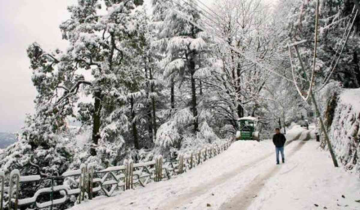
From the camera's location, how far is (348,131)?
30.9 ft

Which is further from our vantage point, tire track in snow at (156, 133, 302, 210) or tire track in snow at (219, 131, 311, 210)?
tire track in snow at (156, 133, 302, 210)

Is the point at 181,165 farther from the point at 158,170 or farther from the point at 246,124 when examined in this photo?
the point at 246,124

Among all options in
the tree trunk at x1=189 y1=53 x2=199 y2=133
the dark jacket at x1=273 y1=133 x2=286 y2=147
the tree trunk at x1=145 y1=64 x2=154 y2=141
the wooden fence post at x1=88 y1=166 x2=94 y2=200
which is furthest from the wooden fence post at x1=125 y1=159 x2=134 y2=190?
the tree trunk at x1=145 y1=64 x2=154 y2=141

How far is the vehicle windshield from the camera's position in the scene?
23250mm

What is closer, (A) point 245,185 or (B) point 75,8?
(A) point 245,185

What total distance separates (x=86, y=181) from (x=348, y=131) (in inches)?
362

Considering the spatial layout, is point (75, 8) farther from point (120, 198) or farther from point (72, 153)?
point (120, 198)

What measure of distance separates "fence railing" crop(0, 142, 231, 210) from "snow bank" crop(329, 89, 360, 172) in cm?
735

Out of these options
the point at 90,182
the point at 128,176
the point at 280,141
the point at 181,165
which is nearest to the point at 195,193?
the point at 128,176

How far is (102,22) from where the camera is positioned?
47.5 ft

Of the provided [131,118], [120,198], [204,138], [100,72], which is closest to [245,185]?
[120,198]

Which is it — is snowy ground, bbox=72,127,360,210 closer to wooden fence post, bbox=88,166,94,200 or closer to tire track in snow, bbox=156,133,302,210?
tire track in snow, bbox=156,133,302,210

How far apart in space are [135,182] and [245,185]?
4320 millimetres

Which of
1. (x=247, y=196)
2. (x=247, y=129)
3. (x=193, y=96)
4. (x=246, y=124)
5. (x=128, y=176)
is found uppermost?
(x=193, y=96)
